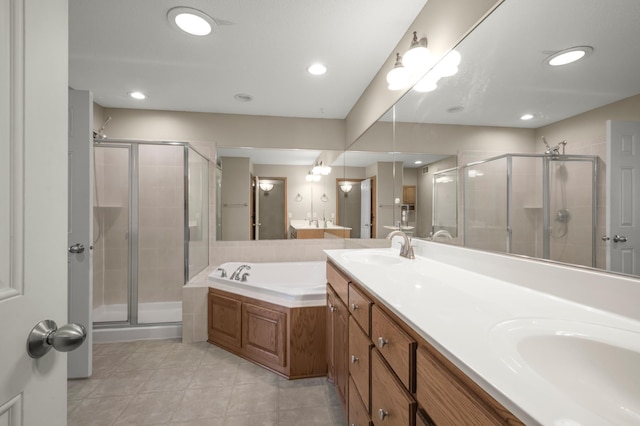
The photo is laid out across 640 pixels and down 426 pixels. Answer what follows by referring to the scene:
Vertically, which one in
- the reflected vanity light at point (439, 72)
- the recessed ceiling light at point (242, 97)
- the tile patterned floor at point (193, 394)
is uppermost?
the recessed ceiling light at point (242, 97)

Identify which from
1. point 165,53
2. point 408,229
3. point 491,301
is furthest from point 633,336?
point 165,53

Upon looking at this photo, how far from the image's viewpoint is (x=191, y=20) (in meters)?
1.69

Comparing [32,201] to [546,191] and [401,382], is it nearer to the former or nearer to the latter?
[401,382]

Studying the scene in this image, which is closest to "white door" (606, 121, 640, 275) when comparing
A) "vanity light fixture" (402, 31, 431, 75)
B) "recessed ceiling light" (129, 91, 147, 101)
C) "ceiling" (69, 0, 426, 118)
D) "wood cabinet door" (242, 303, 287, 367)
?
"vanity light fixture" (402, 31, 431, 75)

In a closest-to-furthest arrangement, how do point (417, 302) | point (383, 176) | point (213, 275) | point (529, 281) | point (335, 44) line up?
point (417, 302), point (529, 281), point (335, 44), point (383, 176), point (213, 275)

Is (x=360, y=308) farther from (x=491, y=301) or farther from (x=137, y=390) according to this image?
(x=137, y=390)

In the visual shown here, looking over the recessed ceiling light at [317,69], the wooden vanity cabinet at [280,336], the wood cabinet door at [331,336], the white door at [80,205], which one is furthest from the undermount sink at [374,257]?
the white door at [80,205]

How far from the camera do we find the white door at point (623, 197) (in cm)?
74

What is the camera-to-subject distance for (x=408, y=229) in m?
2.03

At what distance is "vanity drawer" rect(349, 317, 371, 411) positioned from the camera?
1174 millimetres

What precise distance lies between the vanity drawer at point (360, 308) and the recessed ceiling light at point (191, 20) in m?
1.76

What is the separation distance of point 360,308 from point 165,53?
2226 millimetres

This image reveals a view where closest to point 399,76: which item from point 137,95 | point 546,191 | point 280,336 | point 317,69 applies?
point 317,69

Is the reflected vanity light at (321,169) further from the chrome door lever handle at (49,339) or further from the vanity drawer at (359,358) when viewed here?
the chrome door lever handle at (49,339)
